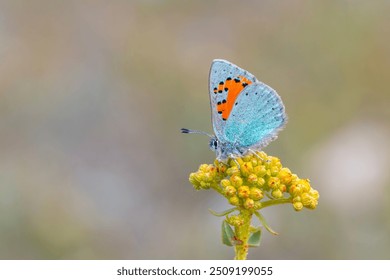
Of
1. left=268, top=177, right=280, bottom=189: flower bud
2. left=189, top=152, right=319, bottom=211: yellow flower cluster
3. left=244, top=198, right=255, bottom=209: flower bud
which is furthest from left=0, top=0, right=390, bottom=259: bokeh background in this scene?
left=244, top=198, right=255, bottom=209: flower bud

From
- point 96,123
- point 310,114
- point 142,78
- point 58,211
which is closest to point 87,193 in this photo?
point 58,211

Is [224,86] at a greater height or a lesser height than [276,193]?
greater

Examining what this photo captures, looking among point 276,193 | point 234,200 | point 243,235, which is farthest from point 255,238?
point 276,193

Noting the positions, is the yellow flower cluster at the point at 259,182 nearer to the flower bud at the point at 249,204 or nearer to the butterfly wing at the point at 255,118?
the flower bud at the point at 249,204

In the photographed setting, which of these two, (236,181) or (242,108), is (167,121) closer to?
(242,108)

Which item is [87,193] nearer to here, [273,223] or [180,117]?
[180,117]
